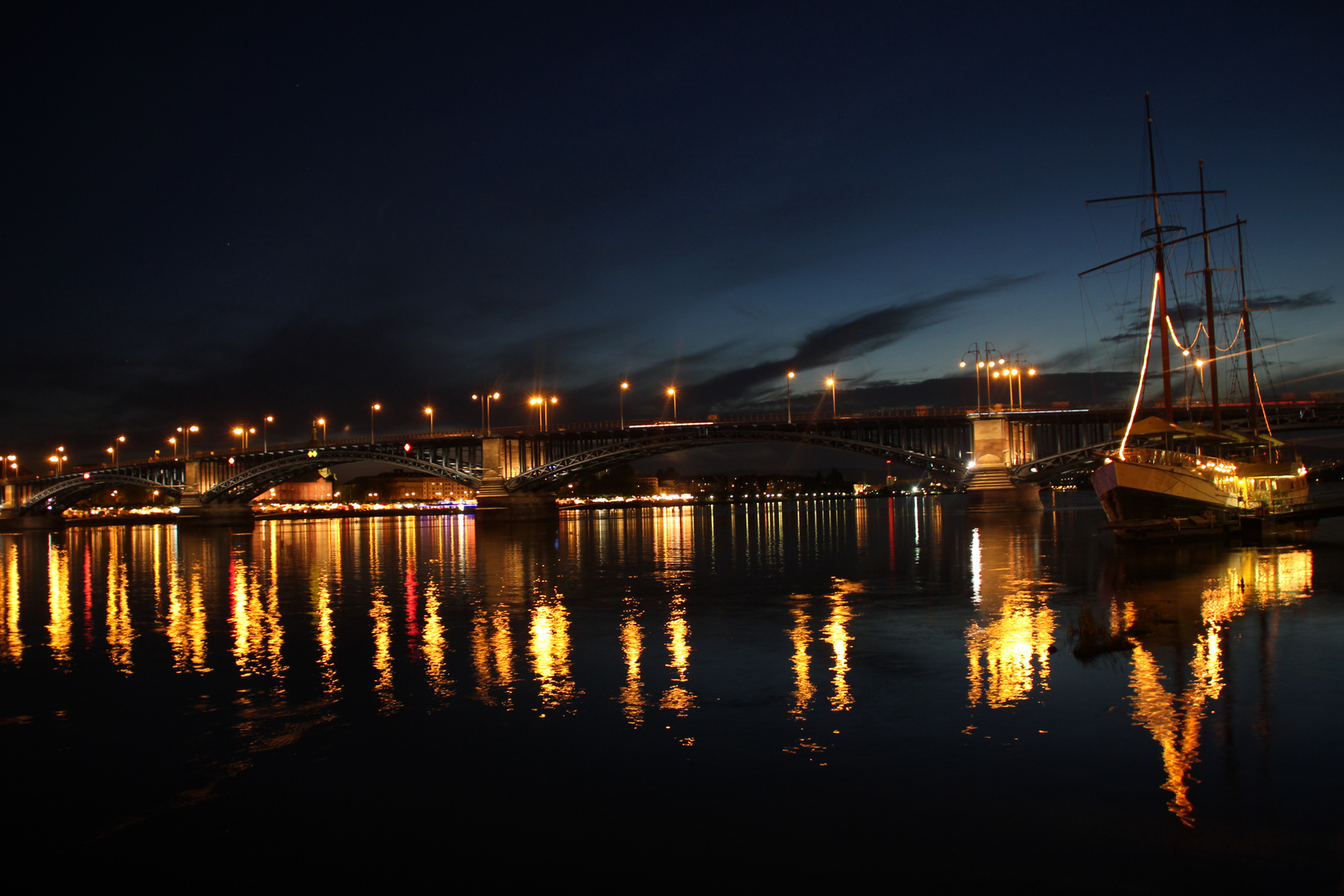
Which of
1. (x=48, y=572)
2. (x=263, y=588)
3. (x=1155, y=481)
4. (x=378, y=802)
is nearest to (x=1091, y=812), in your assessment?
(x=378, y=802)

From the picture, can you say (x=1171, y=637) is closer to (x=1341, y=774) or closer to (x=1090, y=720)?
(x=1090, y=720)

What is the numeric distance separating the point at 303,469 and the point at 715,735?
123m

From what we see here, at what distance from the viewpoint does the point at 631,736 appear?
11.6 meters

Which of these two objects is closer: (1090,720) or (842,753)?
(842,753)

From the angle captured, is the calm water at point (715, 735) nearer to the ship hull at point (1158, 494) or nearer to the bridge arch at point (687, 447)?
the ship hull at point (1158, 494)

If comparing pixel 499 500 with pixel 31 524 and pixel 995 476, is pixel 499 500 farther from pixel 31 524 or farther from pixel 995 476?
pixel 31 524

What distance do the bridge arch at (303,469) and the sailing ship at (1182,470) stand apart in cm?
7559

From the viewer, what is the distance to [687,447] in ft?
334

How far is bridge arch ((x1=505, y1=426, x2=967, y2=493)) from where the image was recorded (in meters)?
92.0

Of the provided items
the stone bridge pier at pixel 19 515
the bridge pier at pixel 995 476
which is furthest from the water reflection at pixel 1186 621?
the stone bridge pier at pixel 19 515

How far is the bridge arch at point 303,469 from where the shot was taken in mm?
111125

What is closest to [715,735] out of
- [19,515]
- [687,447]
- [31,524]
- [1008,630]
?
[1008,630]

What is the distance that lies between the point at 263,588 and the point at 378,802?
25840mm

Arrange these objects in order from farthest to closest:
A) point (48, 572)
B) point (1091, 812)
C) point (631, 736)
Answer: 1. point (48, 572)
2. point (631, 736)
3. point (1091, 812)
